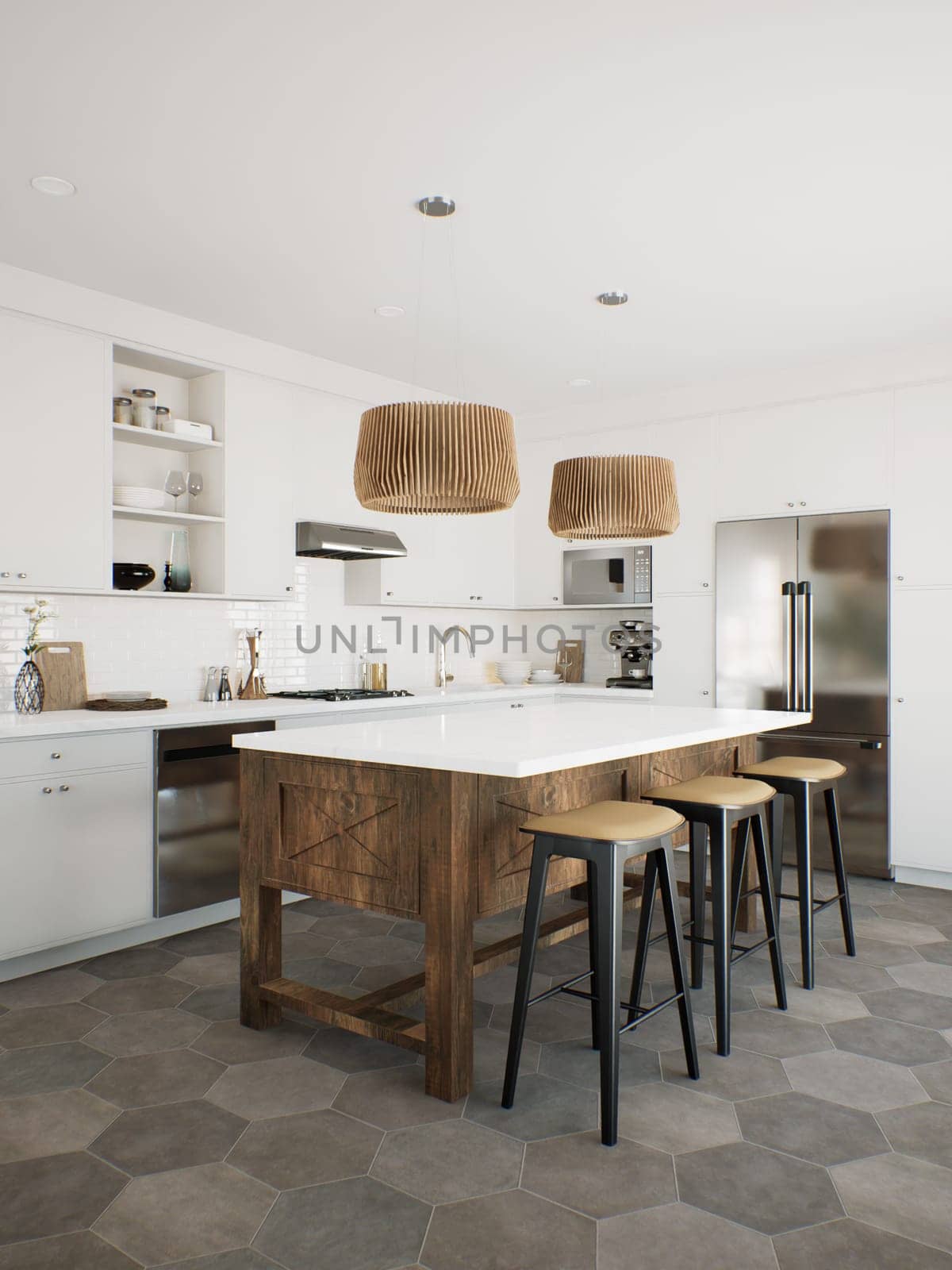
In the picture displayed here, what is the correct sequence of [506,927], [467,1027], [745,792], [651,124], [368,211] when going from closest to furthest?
[467,1027] < [651,124] < [745,792] < [368,211] < [506,927]

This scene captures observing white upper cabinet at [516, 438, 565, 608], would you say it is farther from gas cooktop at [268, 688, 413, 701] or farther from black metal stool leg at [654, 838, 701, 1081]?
black metal stool leg at [654, 838, 701, 1081]

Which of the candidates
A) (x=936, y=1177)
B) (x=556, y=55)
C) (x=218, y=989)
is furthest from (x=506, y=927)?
(x=556, y=55)

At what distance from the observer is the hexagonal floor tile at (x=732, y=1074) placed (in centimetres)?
257

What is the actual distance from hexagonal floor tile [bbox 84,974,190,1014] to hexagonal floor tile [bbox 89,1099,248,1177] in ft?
2.47

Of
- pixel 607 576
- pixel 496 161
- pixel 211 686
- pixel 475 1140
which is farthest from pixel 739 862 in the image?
pixel 607 576

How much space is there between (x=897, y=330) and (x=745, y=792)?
9.36 ft

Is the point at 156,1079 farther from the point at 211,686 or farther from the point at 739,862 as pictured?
the point at 211,686

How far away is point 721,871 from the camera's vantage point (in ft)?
9.16

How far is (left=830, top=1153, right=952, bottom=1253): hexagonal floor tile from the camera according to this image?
195 cm

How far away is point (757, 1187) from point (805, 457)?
4.02 m

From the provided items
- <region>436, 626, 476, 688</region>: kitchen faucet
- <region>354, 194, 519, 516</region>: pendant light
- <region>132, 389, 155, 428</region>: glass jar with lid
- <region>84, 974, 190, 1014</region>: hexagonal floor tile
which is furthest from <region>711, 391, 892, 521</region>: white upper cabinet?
<region>84, 974, 190, 1014</region>: hexagonal floor tile

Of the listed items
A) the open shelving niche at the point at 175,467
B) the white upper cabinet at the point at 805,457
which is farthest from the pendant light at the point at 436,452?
the white upper cabinet at the point at 805,457

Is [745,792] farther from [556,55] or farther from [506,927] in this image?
[556,55]

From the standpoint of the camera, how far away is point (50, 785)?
3.48 m
